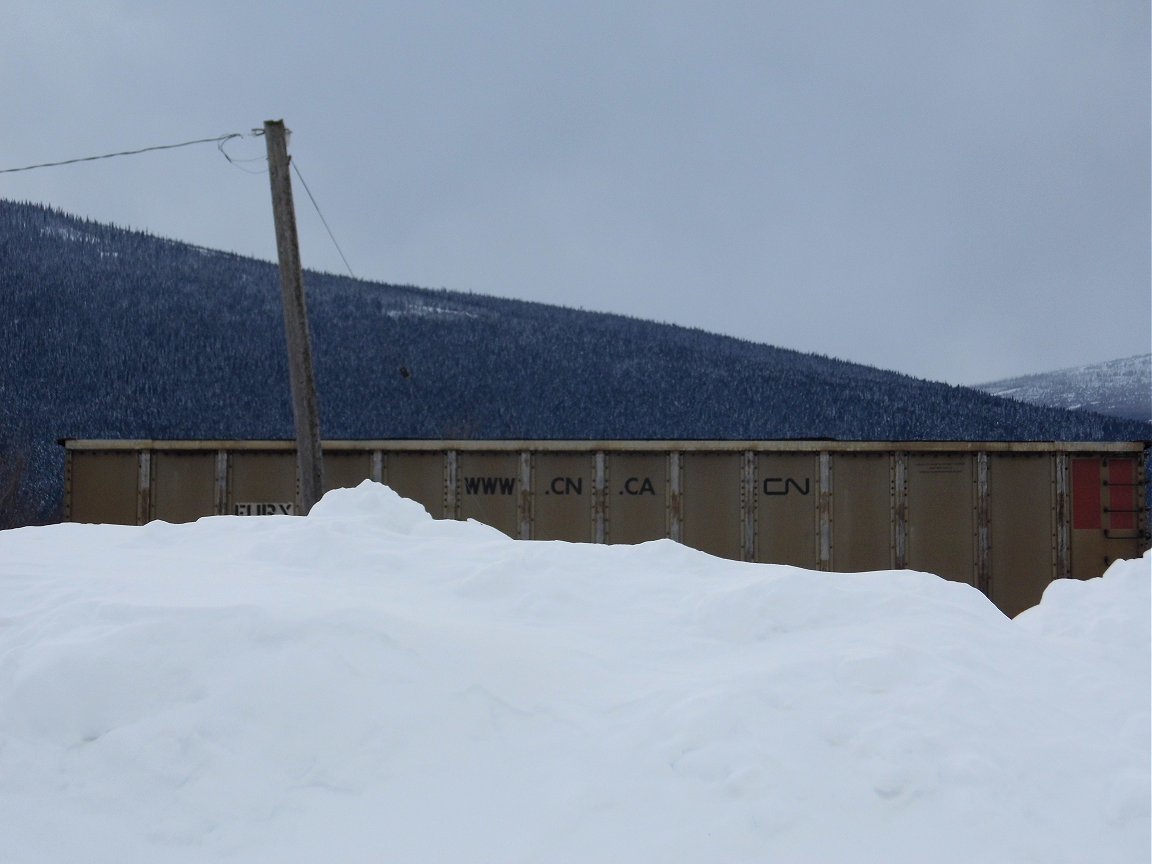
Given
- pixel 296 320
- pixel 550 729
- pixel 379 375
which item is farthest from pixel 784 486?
pixel 379 375

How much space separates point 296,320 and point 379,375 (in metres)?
63.5

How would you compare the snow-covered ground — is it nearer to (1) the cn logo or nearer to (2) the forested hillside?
(1) the cn logo

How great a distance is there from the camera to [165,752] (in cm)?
362

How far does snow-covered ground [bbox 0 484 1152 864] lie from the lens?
10.8ft

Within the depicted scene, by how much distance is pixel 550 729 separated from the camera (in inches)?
156

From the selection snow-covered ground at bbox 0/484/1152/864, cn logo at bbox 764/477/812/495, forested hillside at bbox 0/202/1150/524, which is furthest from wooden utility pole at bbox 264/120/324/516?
forested hillside at bbox 0/202/1150/524

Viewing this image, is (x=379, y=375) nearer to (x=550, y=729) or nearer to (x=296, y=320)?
(x=296, y=320)

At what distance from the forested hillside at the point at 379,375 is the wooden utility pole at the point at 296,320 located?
1919 inches

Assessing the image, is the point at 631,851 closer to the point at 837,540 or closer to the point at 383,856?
the point at 383,856

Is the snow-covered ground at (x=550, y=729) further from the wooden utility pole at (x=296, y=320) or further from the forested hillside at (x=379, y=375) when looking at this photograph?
the forested hillside at (x=379, y=375)

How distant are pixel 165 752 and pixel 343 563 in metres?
2.50

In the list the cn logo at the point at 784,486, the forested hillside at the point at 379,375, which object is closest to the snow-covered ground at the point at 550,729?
the cn logo at the point at 784,486

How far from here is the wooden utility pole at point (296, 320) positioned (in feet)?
35.9

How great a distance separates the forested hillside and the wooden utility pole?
48743 mm
